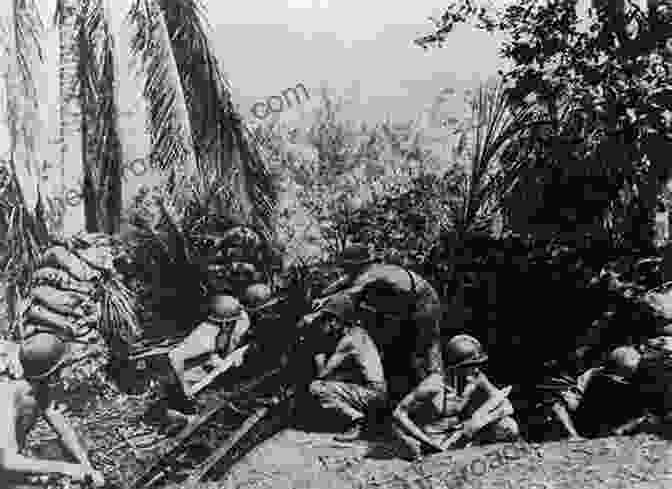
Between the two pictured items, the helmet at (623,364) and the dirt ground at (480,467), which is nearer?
the dirt ground at (480,467)

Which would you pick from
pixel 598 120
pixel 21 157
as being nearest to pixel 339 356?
pixel 598 120

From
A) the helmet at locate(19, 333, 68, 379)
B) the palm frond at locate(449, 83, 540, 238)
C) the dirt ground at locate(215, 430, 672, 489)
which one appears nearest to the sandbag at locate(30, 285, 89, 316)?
the helmet at locate(19, 333, 68, 379)

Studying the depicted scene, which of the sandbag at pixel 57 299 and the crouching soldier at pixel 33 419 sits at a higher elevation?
the sandbag at pixel 57 299

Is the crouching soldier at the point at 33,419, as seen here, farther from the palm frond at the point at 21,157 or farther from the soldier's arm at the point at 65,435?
the palm frond at the point at 21,157

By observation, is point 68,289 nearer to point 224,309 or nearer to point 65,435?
point 224,309

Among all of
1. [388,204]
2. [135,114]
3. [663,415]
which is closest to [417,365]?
[388,204]

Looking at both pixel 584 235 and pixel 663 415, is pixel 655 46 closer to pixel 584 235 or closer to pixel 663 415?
pixel 584 235

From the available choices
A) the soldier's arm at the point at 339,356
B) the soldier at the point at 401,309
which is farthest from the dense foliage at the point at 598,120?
the soldier's arm at the point at 339,356

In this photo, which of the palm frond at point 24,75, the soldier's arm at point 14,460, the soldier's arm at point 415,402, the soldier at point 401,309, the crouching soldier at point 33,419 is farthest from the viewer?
the palm frond at point 24,75

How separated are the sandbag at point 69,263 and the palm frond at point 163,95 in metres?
0.94

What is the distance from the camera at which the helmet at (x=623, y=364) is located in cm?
421

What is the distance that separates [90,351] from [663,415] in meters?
4.07

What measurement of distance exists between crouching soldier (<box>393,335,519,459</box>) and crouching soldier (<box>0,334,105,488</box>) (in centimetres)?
184

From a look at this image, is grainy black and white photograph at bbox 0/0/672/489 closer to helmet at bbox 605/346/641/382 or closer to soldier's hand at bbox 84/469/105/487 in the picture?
helmet at bbox 605/346/641/382
